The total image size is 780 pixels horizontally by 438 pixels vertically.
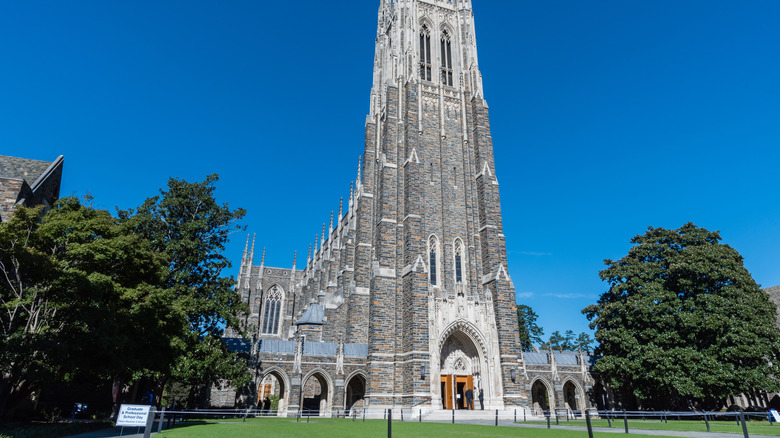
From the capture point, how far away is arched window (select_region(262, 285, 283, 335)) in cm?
5695

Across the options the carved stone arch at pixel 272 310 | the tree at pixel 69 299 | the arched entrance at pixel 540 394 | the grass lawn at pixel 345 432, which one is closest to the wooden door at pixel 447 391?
the arched entrance at pixel 540 394

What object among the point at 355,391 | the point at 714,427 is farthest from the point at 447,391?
the point at 714,427

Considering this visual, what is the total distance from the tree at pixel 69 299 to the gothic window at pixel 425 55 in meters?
26.2

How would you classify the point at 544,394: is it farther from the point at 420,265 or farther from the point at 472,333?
the point at 420,265

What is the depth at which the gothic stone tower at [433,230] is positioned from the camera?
26469mm

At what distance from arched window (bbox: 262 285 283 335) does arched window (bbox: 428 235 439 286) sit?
33876 mm

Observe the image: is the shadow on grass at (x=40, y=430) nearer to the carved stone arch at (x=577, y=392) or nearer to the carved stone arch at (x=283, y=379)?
the carved stone arch at (x=283, y=379)

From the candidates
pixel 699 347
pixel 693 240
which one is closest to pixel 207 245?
pixel 699 347

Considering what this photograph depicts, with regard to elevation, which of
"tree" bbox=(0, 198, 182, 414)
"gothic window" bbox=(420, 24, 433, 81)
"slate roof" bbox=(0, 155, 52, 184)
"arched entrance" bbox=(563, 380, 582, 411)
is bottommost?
"arched entrance" bbox=(563, 380, 582, 411)

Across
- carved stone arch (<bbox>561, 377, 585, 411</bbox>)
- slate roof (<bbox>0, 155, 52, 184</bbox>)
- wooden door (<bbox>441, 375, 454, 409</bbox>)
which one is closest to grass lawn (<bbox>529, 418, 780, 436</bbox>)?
wooden door (<bbox>441, 375, 454, 409</bbox>)

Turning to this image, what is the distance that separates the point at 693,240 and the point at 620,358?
31.6 ft

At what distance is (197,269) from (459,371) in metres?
16.7

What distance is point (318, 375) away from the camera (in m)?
28.7

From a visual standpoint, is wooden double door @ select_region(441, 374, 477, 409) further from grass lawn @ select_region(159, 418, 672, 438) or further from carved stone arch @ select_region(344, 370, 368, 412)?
grass lawn @ select_region(159, 418, 672, 438)
